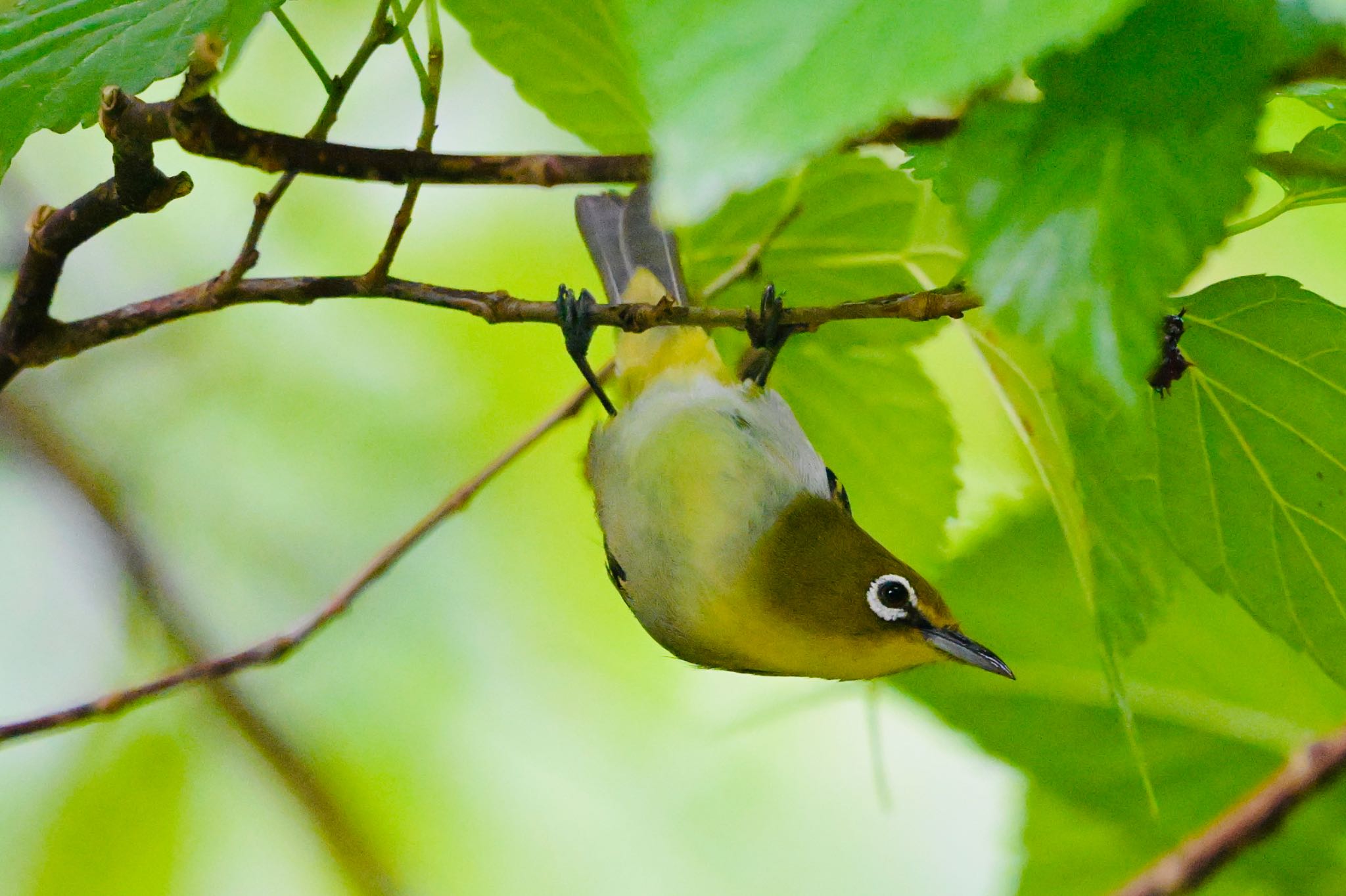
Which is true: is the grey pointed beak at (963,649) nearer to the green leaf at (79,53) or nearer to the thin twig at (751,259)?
the thin twig at (751,259)

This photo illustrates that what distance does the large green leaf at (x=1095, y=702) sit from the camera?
3.61 ft

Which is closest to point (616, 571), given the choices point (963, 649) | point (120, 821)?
point (963, 649)

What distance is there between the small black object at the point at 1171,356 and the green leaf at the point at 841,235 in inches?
10.1

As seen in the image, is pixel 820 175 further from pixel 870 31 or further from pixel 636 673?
pixel 636 673

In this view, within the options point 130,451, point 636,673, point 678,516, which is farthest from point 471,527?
point 678,516

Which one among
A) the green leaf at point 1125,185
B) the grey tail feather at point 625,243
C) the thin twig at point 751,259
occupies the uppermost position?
the green leaf at point 1125,185

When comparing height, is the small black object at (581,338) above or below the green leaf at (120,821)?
above

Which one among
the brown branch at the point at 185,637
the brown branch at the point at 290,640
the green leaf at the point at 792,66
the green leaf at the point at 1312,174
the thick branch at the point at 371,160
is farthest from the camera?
the brown branch at the point at 185,637

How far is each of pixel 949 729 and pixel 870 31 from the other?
0.95 metres

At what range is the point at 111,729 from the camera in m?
1.97

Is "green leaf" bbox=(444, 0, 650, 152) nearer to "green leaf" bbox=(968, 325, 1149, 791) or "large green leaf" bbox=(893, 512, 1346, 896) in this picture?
"green leaf" bbox=(968, 325, 1149, 791)

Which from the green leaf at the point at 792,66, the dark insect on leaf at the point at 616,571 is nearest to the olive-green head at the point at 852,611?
the dark insect on leaf at the point at 616,571

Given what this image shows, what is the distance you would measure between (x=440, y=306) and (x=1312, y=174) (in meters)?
0.42

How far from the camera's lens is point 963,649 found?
3.12ft
